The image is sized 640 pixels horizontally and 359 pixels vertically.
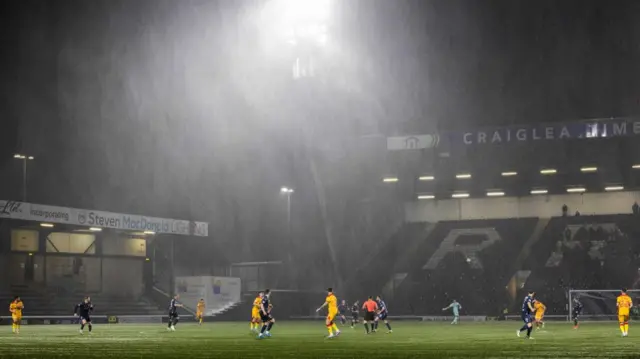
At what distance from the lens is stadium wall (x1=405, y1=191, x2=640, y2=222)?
82.9 metres

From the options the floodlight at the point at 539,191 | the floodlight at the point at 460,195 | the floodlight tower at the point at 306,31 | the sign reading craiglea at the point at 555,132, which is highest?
the floodlight tower at the point at 306,31

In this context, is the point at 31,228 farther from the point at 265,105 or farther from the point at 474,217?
the point at 474,217

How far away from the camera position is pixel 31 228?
69.4 metres

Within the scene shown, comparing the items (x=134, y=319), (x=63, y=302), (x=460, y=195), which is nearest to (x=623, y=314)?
(x=134, y=319)

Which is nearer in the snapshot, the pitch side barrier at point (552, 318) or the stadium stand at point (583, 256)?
the pitch side barrier at point (552, 318)

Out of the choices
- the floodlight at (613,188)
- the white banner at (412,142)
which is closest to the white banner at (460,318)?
the white banner at (412,142)

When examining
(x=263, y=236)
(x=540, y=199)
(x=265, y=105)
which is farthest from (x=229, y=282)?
(x=540, y=199)

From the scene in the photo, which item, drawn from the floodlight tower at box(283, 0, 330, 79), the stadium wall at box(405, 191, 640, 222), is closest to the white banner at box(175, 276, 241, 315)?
the floodlight tower at box(283, 0, 330, 79)

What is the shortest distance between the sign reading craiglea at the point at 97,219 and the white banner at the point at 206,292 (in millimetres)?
5504

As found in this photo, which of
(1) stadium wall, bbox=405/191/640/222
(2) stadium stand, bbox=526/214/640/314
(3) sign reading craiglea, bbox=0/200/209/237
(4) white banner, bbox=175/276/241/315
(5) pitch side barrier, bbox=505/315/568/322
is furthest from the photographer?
(1) stadium wall, bbox=405/191/640/222

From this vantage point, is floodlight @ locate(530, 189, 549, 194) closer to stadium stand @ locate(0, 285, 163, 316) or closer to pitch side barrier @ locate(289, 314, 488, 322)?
pitch side barrier @ locate(289, 314, 488, 322)

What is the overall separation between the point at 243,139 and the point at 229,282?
13.6m

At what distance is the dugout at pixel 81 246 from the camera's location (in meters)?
66.8

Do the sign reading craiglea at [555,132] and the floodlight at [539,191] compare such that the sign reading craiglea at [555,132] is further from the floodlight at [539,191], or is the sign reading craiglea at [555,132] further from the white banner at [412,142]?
the floodlight at [539,191]
